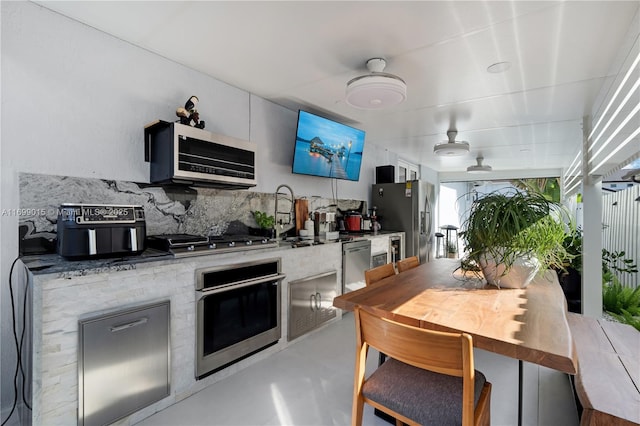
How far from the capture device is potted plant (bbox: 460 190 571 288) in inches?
62.4

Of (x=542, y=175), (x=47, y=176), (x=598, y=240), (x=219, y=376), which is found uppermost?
(x=542, y=175)

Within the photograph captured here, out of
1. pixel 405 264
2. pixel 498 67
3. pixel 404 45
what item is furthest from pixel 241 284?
pixel 498 67

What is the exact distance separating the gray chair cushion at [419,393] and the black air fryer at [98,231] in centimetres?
160

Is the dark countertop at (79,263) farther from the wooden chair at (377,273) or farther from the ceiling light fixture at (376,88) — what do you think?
the ceiling light fixture at (376,88)

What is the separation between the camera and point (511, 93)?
10.2 ft

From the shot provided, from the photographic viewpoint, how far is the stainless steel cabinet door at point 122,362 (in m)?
1.54

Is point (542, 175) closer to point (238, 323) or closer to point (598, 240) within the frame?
point (598, 240)

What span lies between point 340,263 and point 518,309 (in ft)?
7.39

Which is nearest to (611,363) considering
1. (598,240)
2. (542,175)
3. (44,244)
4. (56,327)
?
(598,240)

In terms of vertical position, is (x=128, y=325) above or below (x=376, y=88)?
below

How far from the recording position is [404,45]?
7.30 ft

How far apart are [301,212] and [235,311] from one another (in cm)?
177

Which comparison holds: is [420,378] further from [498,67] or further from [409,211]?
[409,211]

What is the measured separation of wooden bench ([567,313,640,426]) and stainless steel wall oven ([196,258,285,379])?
1.98 metres
